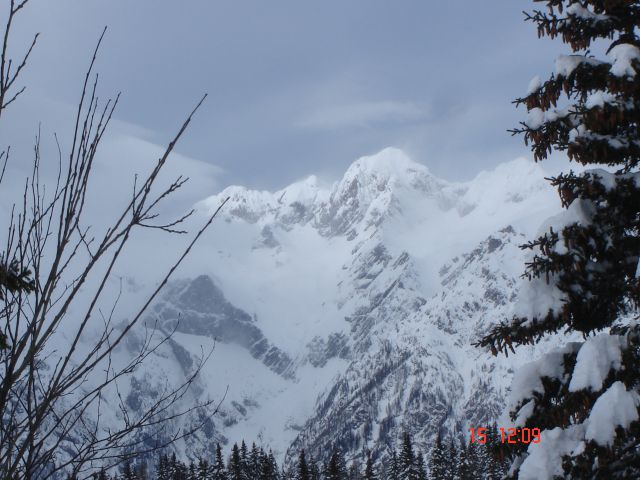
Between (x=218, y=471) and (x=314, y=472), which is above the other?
(x=218, y=471)

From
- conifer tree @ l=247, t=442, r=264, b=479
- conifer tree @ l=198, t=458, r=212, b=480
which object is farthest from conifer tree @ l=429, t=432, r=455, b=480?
conifer tree @ l=198, t=458, r=212, b=480

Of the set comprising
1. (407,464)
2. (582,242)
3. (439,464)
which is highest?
(582,242)

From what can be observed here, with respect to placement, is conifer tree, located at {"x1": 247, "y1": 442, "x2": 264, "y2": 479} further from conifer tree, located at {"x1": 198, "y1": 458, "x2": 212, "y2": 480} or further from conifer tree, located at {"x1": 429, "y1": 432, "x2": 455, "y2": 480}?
conifer tree, located at {"x1": 429, "y1": 432, "x2": 455, "y2": 480}

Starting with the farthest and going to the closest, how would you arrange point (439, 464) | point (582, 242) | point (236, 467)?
point (439, 464) < point (236, 467) < point (582, 242)

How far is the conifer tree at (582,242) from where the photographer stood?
486 cm

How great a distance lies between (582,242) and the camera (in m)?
5.32

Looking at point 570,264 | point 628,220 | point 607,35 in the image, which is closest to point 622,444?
point 570,264

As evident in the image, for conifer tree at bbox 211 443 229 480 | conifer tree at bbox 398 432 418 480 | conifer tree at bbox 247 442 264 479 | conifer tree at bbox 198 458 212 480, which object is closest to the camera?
conifer tree at bbox 398 432 418 480

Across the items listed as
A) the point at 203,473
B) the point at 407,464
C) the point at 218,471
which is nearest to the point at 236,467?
the point at 218,471

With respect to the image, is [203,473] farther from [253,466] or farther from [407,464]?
[407,464]

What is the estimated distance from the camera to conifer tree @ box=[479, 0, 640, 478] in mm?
4863

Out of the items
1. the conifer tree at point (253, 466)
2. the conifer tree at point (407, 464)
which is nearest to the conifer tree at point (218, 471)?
the conifer tree at point (253, 466)

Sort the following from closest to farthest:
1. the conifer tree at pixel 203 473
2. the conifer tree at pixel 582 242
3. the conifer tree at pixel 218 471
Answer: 1. the conifer tree at pixel 582 242
2. the conifer tree at pixel 203 473
3. the conifer tree at pixel 218 471

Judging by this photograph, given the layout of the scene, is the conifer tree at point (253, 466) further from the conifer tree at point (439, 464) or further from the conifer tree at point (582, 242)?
the conifer tree at point (582, 242)
